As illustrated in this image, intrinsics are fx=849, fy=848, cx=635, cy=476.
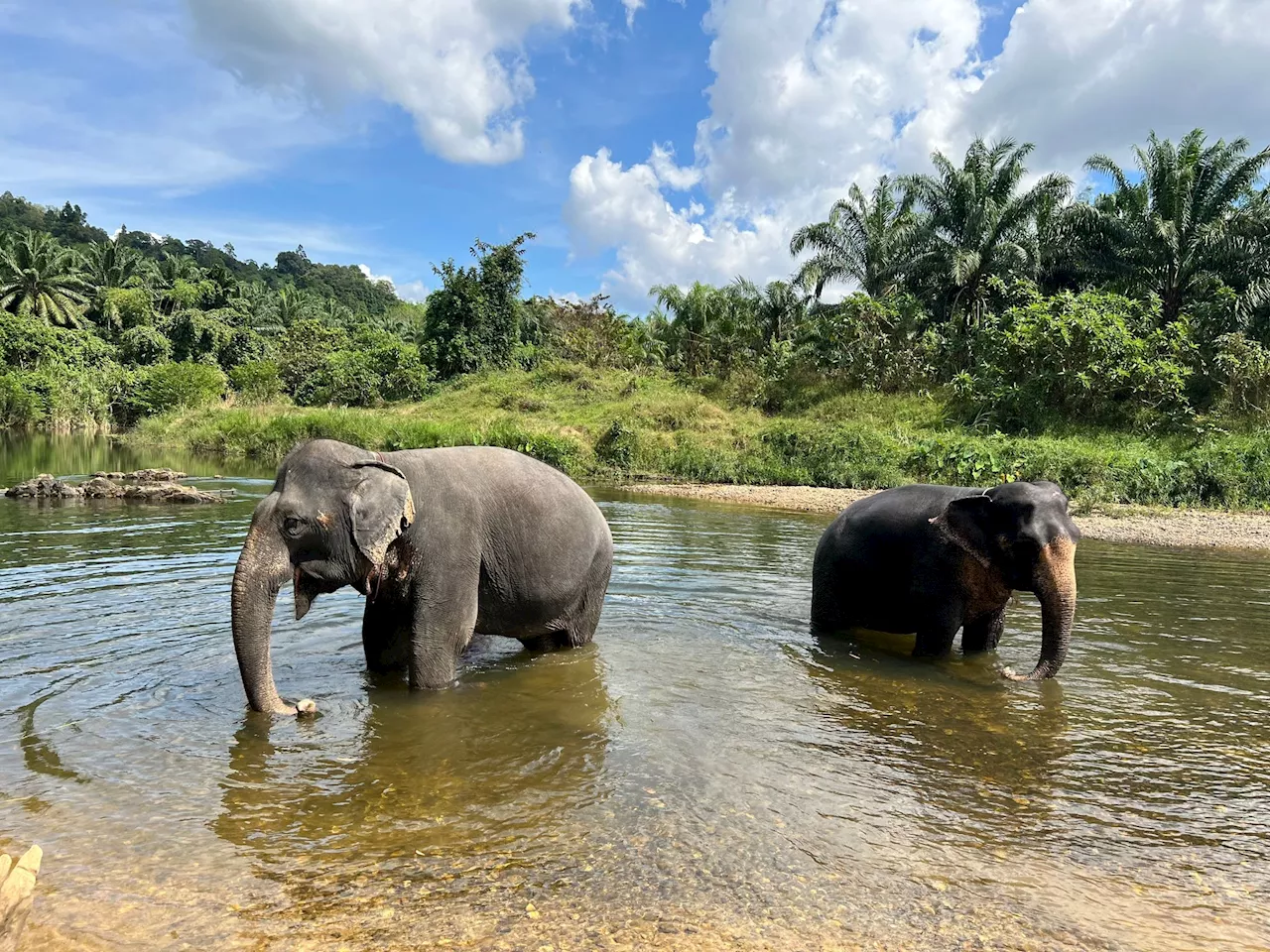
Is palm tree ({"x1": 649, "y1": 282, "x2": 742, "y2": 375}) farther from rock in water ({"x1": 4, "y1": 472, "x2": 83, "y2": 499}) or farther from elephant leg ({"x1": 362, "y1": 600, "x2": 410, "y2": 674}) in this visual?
elephant leg ({"x1": 362, "y1": 600, "x2": 410, "y2": 674})

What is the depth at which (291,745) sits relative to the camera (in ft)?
18.6

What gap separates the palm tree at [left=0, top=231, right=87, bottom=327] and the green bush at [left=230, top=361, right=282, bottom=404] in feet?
57.6

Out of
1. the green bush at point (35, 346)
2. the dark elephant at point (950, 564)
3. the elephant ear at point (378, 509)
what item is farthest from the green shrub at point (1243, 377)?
the green bush at point (35, 346)

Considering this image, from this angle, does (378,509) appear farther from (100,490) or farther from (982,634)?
(100,490)

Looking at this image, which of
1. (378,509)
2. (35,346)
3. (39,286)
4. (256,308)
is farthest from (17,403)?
(378,509)

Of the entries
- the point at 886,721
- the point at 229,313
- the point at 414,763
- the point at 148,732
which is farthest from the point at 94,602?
the point at 229,313

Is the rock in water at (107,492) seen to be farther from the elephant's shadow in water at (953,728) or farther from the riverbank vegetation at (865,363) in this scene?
the elephant's shadow in water at (953,728)

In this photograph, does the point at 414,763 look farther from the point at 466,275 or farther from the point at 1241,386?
the point at 466,275

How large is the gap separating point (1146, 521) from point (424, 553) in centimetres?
1922

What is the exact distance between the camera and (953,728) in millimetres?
6367

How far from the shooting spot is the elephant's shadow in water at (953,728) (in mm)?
5180

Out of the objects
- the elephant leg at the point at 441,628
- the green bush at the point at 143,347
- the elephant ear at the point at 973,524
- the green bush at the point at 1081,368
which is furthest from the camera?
the green bush at the point at 143,347

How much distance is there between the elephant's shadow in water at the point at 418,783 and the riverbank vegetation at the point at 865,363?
69.9ft

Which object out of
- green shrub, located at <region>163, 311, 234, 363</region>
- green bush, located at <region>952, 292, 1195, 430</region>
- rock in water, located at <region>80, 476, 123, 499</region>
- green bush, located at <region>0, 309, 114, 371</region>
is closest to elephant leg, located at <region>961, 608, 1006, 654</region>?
rock in water, located at <region>80, 476, 123, 499</region>
